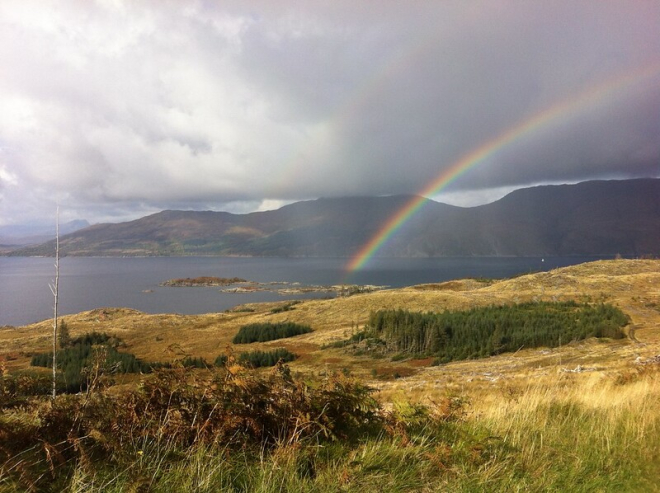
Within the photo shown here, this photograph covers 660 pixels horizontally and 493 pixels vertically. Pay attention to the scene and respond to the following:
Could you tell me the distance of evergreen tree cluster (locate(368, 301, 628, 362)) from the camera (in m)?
30.6

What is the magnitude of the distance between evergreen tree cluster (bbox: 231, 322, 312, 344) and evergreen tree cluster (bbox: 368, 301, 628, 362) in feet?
37.8

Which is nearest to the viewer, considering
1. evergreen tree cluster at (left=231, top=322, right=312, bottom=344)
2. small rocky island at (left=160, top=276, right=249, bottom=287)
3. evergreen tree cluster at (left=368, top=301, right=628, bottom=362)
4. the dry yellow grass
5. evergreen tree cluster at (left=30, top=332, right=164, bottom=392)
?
evergreen tree cluster at (left=30, top=332, right=164, bottom=392)

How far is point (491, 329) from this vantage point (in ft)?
115

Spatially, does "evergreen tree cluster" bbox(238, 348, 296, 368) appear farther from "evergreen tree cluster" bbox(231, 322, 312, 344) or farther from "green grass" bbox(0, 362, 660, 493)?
"green grass" bbox(0, 362, 660, 493)

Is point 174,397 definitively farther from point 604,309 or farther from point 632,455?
point 604,309

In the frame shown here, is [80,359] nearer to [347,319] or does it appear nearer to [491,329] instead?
[347,319]

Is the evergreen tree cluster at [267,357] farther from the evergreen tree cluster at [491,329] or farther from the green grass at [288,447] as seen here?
the green grass at [288,447]

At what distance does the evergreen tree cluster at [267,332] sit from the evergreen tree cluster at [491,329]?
1153 centimetres

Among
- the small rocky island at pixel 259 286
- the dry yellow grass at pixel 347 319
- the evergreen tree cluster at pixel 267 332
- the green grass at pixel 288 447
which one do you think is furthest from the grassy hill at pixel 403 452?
the small rocky island at pixel 259 286

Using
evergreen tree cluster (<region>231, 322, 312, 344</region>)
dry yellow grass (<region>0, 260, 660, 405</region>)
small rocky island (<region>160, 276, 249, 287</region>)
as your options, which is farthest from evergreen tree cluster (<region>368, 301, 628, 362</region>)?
small rocky island (<region>160, 276, 249, 287</region>)

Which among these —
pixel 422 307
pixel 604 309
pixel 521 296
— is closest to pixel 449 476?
pixel 604 309

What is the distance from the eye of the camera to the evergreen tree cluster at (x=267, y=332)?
46.0 m

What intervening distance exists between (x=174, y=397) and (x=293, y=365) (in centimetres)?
2812

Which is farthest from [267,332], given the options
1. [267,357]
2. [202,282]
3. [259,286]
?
[202,282]
